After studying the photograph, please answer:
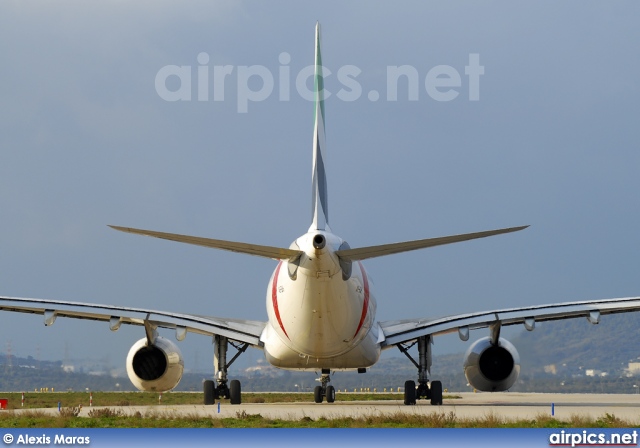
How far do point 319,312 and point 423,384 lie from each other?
7254 millimetres

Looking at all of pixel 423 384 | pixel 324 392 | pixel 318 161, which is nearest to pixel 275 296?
pixel 318 161

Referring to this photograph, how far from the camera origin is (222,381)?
99.0 ft

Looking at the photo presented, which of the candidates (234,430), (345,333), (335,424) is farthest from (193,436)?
(345,333)

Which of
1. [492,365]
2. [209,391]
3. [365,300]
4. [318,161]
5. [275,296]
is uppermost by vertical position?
[318,161]

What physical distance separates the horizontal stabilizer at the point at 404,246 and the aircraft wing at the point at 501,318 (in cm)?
→ 817

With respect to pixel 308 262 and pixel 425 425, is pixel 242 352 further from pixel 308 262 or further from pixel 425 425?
pixel 425 425

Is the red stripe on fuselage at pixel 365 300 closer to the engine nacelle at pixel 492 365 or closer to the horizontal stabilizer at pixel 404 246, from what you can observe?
the horizontal stabilizer at pixel 404 246

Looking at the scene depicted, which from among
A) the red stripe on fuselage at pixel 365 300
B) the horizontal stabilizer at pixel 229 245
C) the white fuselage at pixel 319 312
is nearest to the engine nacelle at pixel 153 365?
the white fuselage at pixel 319 312

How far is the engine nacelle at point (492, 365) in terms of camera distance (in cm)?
2989

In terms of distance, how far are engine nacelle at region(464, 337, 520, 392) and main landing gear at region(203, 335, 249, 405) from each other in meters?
7.00

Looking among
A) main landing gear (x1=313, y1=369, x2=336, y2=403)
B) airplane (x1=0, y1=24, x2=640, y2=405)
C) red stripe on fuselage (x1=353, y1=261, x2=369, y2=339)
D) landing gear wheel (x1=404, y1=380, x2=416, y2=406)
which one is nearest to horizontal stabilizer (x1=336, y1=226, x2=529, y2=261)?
airplane (x1=0, y1=24, x2=640, y2=405)

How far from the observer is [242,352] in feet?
102

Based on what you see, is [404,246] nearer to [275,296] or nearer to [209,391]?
[275,296]

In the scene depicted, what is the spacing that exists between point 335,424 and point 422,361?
12.4 m
